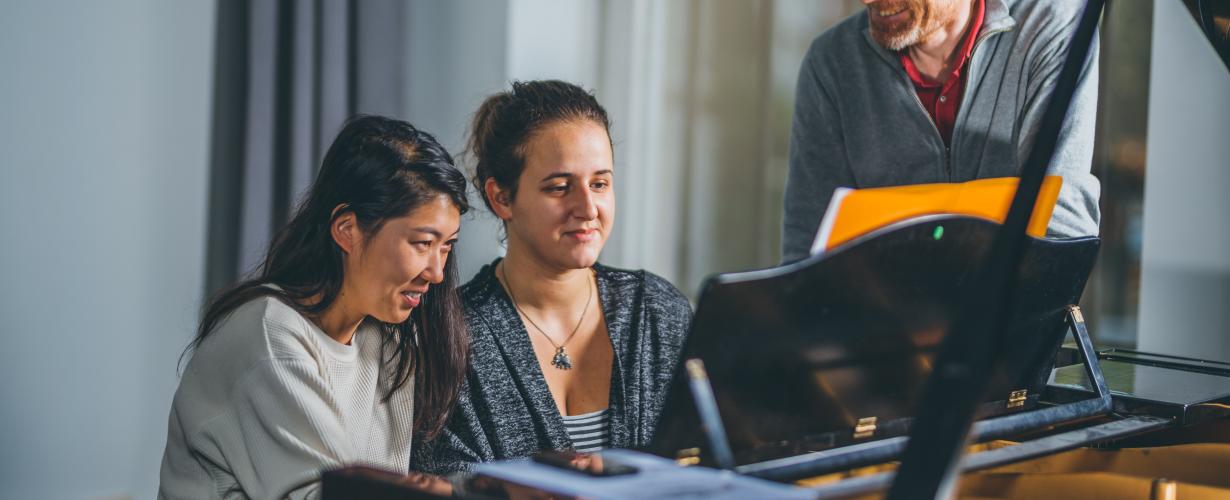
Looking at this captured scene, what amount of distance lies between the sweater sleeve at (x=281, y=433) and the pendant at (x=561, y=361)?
425 mm

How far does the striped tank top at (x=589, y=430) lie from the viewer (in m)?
1.62

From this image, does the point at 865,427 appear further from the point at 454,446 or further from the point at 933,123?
the point at 933,123

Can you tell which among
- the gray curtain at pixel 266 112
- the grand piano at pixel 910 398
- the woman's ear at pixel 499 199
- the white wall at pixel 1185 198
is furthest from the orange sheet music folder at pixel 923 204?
the gray curtain at pixel 266 112

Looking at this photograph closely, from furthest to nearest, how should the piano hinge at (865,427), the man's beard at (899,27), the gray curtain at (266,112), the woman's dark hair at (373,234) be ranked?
the gray curtain at (266,112) < the man's beard at (899,27) < the woman's dark hair at (373,234) < the piano hinge at (865,427)

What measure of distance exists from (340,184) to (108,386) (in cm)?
132

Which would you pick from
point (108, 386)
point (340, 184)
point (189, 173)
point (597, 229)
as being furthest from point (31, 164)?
point (597, 229)

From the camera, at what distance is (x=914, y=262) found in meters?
1.11

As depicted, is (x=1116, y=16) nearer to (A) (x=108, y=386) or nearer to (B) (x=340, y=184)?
(B) (x=340, y=184)

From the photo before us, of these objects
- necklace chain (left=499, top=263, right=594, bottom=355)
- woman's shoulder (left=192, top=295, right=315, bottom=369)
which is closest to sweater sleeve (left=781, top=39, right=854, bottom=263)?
necklace chain (left=499, top=263, right=594, bottom=355)

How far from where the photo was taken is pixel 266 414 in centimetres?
129

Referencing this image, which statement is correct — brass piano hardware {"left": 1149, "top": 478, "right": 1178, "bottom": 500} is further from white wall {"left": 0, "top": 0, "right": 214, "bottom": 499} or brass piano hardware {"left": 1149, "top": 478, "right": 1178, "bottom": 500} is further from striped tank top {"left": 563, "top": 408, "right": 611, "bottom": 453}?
white wall {"left": 0, "top": 0, "right": 214, "bottom": 499}

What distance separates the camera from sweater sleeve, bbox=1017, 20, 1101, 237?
1716 mm

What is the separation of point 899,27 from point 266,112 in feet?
4.94

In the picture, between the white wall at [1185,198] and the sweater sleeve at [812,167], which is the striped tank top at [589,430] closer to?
the sweater sleeve at [812,167]
